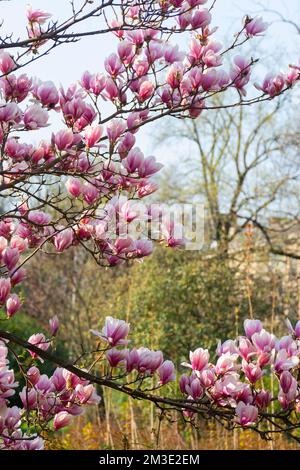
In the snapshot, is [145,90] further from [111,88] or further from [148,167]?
[148,167]

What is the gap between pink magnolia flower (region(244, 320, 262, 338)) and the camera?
6.93 feet

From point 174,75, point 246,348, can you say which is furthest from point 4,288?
point 174,75

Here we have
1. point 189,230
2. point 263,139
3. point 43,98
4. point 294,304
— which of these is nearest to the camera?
point 43,98

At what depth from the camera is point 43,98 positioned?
2432 mm

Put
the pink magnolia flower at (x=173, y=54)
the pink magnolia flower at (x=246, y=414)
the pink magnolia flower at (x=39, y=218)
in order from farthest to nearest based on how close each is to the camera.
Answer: the pink magnolia flower at (x=173, y=54) → the pink magnolia flower at (x=39, y=218) → the pink magnolia flower at (x=246, y=414)

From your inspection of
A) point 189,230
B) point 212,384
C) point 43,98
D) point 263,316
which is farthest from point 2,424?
point 189,230

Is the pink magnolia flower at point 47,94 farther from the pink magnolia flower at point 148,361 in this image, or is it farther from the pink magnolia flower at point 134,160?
the pink magnolia flower at point 148,361

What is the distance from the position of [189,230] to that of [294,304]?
223cm

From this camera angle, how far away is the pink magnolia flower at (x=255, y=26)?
8.87ft

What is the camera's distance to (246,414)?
202 cm

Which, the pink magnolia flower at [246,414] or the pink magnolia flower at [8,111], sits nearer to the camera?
the pink magnolia flower at [246,414]

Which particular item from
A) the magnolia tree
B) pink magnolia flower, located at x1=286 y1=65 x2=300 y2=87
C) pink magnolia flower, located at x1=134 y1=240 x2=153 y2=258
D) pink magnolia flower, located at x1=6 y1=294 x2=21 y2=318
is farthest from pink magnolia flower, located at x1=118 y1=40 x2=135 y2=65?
pink magnolia flower, located at x1=6 y1=294 x2=21 y2=318

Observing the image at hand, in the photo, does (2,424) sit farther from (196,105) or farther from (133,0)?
(133,0)

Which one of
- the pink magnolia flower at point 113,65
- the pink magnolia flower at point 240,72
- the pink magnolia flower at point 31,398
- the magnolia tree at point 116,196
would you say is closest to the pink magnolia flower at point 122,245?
the magnolia tree at point 116,196
